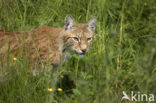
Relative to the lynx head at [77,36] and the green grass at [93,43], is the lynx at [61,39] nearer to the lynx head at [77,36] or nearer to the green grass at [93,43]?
the lynx head at [77,36]

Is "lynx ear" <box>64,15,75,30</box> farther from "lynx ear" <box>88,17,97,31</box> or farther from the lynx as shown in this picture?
"lynx ear" <box>88,17,97,31</box>

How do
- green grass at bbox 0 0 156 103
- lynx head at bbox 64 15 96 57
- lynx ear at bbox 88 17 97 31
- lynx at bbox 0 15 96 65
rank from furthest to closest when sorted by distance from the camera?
lynx ear at bbox 88 17 97 31 → lynx head at bbox 64 15 96 57 → lynx at bbox 0 15 96 65 → green grass at bbox 0 0 156 103

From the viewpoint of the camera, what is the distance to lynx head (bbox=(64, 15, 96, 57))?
490 centimetres

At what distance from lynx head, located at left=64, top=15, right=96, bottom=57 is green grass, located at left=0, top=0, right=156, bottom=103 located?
164mm

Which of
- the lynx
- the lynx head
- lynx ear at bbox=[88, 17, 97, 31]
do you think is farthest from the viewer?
lynx ear at bbox=[88, 17, 97, 31]

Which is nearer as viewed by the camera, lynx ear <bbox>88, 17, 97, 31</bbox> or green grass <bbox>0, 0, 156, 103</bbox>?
green grass <bbox>0, 0, 156, 103</bbox>

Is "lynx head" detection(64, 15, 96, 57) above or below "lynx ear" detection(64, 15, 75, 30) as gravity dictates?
below

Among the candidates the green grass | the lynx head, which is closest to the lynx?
the lynx head

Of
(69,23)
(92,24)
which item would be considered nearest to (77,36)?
(69,23)

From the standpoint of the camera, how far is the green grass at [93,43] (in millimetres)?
3828

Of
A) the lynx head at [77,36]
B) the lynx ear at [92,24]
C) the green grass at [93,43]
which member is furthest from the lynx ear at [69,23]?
the green grass at [93,43]

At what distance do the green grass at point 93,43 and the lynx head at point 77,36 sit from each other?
16 cm

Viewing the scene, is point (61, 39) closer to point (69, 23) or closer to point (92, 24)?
point (69, 23)

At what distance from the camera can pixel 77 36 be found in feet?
16.4
